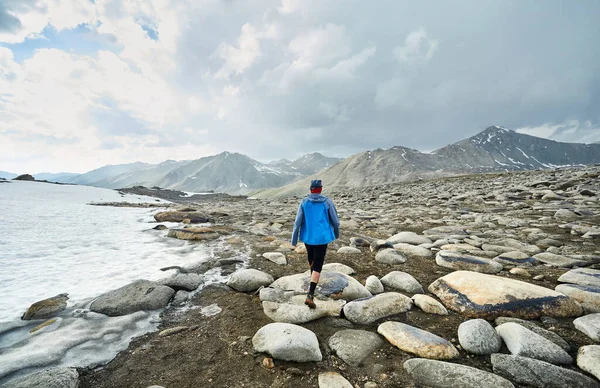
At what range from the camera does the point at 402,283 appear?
6.08 metres

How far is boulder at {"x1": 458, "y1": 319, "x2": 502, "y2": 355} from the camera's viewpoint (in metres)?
3.72

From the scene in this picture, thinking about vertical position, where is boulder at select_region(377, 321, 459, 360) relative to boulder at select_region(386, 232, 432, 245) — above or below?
below

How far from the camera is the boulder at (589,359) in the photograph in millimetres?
3096

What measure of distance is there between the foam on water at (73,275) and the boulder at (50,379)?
406 millimetres

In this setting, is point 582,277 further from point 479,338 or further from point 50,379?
point 50,379

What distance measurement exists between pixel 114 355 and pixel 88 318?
1500mm

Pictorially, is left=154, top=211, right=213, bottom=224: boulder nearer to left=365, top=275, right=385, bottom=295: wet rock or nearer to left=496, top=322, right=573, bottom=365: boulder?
left=365, top=275, right=385, bottom=295: wet rock

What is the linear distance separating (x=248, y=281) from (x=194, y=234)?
250 inches

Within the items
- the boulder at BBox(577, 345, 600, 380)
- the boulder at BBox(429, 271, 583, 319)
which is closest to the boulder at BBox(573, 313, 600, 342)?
the boulder at BBox(429, 271, 583, 319)

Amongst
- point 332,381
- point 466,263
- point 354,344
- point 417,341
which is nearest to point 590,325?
point 417,341

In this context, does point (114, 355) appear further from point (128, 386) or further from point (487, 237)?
point (487, 237)

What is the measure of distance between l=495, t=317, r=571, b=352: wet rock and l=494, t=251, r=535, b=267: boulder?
328 centimetres

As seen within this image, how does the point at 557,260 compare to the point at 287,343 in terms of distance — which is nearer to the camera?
the point at 287,343

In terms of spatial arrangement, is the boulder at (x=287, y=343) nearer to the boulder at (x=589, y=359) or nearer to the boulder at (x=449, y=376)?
→ the boulder at (x=449, y=376)
